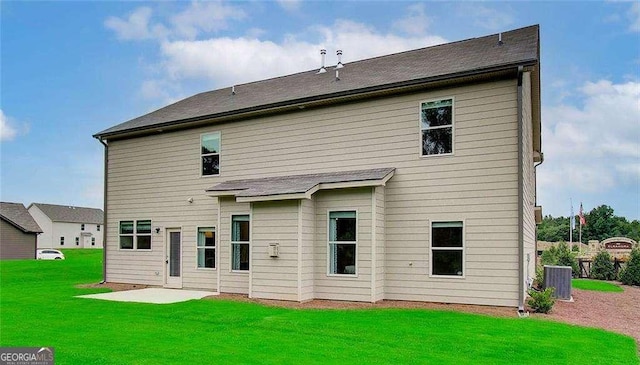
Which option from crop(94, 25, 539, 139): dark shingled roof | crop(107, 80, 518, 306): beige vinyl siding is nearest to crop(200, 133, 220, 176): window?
crop(107, 80, 518, 306): beige vinyl siding

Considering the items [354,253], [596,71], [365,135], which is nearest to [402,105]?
[365,135]

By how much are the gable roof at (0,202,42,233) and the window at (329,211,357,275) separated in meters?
34.8

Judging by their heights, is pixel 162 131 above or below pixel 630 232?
above

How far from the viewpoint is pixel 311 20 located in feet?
58.7

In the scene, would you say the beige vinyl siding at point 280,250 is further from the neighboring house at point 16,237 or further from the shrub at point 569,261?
the neighboring house at point 16,237

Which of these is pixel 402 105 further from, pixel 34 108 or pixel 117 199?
pixel 34 108

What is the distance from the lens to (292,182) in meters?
12.5

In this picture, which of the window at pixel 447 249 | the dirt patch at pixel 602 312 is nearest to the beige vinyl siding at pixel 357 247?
the window at pixel 447 249

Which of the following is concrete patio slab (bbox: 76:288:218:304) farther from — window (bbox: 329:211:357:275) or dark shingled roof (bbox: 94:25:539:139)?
dark shingled roof (bbox: 94:25:539:139)

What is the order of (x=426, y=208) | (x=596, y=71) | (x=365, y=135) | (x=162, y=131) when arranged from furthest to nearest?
(x=596, y=71) → (x=162, y=131) → (x=365, y=135) → (x=426, y=208)

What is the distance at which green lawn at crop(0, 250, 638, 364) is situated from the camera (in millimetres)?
6469

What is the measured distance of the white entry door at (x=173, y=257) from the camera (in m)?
15.2

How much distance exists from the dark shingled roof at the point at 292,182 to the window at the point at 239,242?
0.88 meters

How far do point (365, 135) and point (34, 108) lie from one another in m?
15.7
